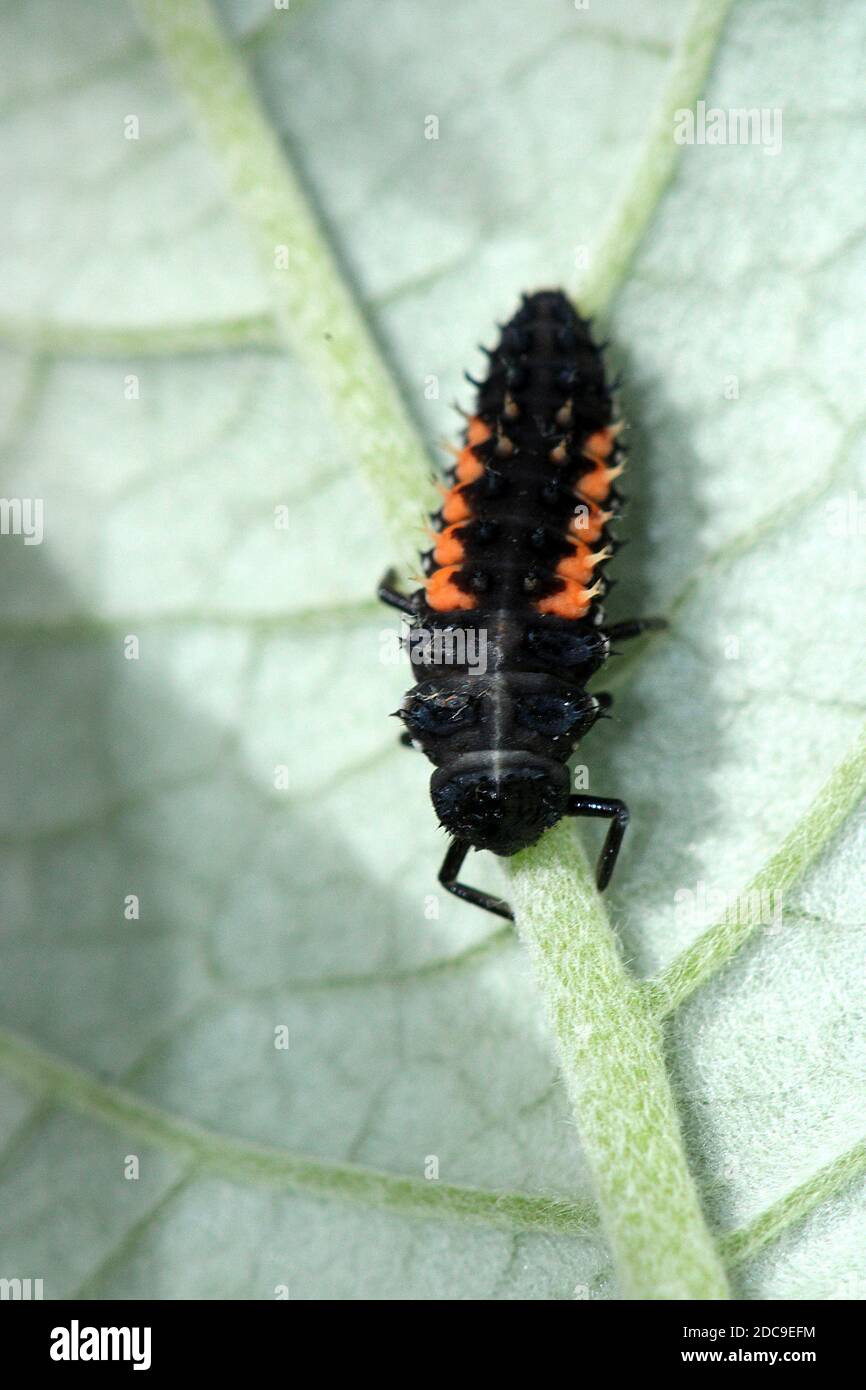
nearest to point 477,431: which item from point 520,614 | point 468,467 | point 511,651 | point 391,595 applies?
point 468,467

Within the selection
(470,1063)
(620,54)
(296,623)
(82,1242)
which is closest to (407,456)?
(296,623)

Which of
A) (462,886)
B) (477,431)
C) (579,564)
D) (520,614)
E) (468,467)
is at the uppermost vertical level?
(477,431)

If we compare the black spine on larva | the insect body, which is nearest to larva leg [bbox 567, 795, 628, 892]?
the insect body

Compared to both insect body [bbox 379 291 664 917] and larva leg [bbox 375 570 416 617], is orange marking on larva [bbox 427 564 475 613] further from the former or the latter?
larva leg [bbox 375 570 416 617]

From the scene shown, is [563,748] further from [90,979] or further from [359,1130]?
[90,979]

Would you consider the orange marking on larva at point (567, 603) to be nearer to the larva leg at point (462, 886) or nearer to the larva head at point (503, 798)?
the larva head at point (503, 798)

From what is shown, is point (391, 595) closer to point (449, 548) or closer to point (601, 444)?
point (449, 548)

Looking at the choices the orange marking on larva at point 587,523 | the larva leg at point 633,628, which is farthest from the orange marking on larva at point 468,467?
the larva leg at point 633,628
